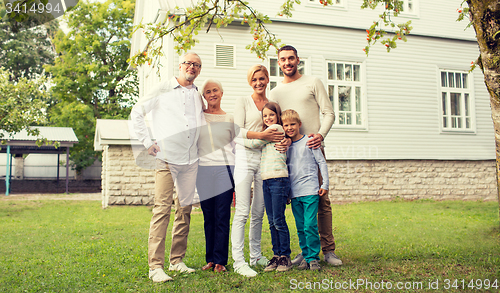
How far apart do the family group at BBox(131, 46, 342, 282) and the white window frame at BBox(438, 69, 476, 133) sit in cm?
1073

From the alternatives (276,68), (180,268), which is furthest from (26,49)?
(180,268)

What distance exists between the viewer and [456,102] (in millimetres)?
13398

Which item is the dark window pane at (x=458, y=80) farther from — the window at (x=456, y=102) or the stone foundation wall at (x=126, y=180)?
the stone foundation wall at (x=126, y=180)

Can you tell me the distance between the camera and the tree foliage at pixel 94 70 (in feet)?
75.2

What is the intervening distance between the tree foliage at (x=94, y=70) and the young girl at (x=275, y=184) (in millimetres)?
20374

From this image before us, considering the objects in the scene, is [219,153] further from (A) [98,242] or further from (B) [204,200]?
(A) [98,242]

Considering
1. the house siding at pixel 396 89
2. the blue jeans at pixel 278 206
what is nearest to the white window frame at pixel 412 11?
the house siding at pixel 396 89

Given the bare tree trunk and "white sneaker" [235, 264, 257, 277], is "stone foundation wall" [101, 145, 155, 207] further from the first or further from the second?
the bare tree trunk

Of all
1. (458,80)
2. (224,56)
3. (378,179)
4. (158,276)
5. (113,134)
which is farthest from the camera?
(458,80)

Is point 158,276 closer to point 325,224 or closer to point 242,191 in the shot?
point 242,191

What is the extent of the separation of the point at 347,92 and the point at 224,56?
13.2ft

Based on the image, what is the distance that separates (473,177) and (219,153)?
11.9 metres

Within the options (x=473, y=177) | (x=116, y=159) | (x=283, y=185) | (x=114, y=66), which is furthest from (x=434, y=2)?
(x=114, y=66)

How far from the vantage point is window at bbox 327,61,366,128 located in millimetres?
12125
